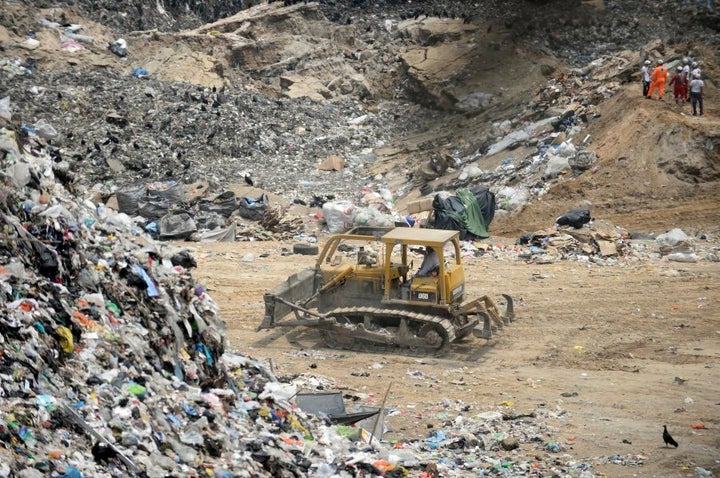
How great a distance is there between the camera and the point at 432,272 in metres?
13.0

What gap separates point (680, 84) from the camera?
21422 millimetres

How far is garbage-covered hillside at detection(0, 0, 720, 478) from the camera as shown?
8180 millimetres

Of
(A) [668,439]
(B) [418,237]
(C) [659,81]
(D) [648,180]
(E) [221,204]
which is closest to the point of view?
(A) [668,439]

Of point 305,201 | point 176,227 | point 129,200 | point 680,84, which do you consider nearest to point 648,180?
point 680,84

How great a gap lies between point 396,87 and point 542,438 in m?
19.4

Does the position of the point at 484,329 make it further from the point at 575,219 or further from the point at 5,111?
the point at 5,111

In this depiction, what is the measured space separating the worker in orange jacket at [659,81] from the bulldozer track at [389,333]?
10.4 meters

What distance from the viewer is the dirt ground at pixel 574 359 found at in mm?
10703

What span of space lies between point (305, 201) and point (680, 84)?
8.14 m

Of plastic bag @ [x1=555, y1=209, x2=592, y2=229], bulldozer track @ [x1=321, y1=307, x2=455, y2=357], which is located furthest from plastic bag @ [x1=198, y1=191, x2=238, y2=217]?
bulldozer track @ [x1=321, y1=307, x2=455, y2=357]

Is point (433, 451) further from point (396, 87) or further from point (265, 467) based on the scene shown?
point (396, 87)

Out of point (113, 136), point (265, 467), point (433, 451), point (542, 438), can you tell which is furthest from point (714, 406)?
point (113, 136)

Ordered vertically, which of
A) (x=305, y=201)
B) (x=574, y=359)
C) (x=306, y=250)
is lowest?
(x=574, y=359)

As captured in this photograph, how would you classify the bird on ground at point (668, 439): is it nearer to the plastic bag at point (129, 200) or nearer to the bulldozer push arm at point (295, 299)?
the bulldozer push arm at point (295, 299)
